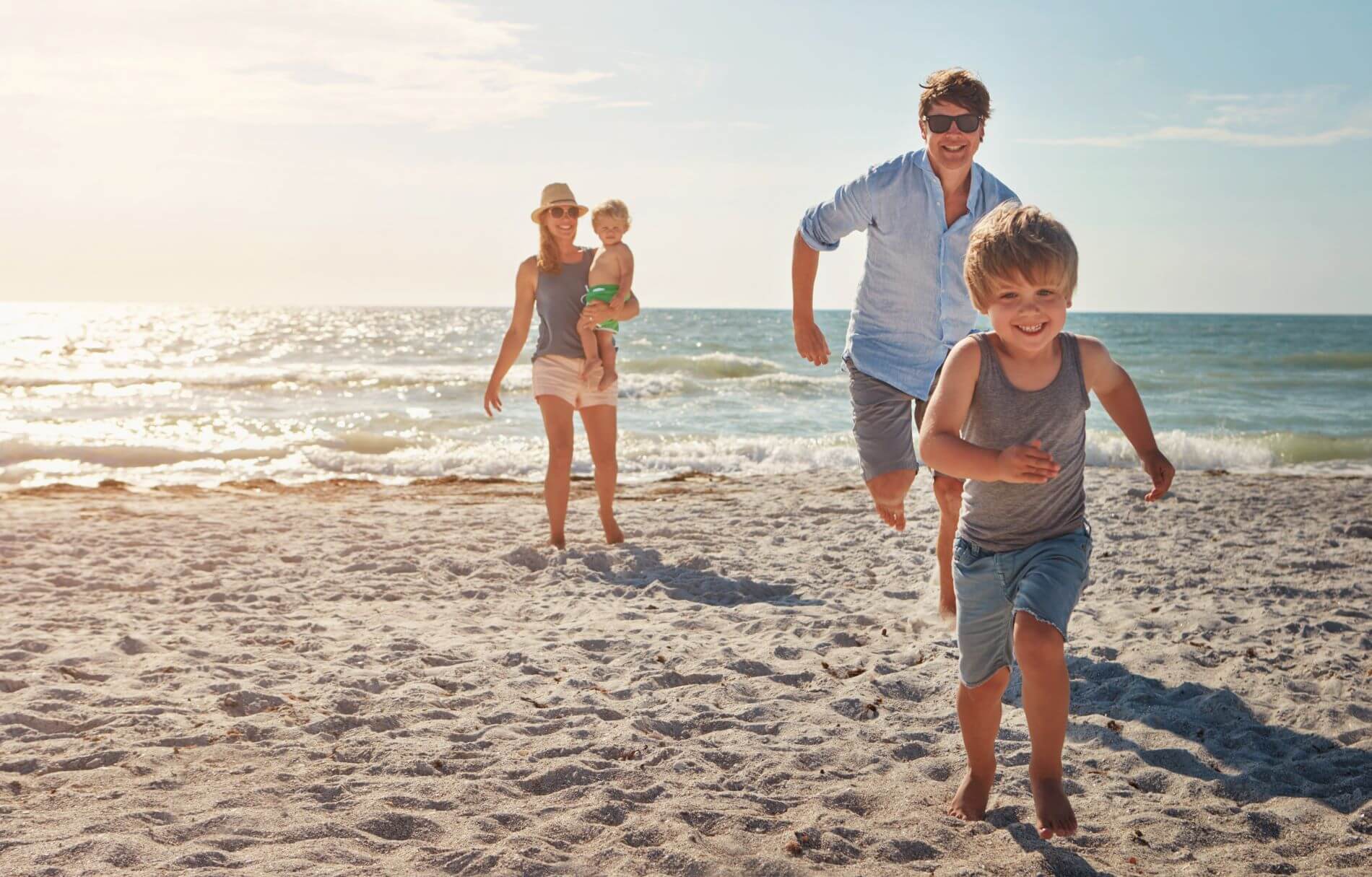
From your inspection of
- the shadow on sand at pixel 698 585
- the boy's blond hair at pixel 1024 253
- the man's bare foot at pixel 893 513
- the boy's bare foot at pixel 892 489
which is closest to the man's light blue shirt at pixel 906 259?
the boy's bare foot at pixel 892 489

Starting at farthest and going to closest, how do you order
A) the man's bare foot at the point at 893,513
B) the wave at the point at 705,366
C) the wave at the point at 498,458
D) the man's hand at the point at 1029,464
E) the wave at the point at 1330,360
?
the wave at the point at 1330,360
the wave at the point at 705,366
the wave at the point at 498,458
the man's bare foot at the point at 893,513
the man's hand at the point at 1029,464

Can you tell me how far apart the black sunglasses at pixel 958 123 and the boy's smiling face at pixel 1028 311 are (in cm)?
144

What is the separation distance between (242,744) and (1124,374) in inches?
119

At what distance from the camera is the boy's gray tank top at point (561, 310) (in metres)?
6.77

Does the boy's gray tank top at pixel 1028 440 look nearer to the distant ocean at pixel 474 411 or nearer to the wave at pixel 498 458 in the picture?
the wave at pixel 498 458

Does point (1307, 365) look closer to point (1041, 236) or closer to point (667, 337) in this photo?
point (667, 337)

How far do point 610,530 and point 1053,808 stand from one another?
4.94 metres

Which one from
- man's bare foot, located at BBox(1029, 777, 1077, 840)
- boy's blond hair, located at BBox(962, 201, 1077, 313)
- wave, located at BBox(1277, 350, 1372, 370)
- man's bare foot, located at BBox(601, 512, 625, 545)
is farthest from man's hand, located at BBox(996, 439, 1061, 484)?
wave, located at BBox(1277, 350, 1372, 370)

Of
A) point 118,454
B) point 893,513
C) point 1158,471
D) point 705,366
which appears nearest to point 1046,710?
point 1158,471

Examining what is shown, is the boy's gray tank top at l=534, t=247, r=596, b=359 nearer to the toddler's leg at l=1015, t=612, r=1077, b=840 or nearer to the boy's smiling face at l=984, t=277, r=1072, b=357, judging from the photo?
the boy's smiling face at l=984, t=277, r=1072, b=357

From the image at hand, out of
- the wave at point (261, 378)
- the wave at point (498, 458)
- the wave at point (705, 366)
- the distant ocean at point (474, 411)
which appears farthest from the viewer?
the wave at point (705, 366)

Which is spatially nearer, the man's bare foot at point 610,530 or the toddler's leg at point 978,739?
the toddler's leg at point 978,739

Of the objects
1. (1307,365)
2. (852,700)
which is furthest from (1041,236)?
(1307,365)

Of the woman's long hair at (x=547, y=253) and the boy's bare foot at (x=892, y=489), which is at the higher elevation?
the woman's long hair at (x=547, y=253)
